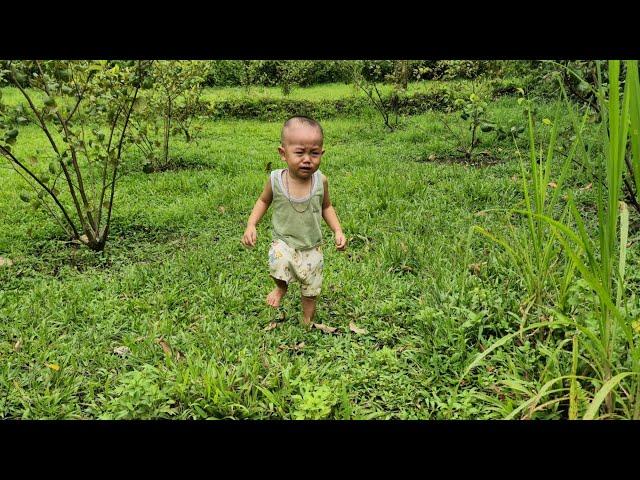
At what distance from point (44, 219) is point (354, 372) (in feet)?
11.5

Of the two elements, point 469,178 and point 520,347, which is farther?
point 469,178

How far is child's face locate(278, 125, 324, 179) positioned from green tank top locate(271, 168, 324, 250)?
160 millimetres

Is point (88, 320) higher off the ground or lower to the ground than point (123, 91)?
lower

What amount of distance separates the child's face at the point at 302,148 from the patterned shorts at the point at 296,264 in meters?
0.45

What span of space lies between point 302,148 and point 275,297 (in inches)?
38.6

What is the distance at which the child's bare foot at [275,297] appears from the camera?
306 cm

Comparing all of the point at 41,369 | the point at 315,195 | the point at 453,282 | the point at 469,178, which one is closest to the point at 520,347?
the point at 453,282

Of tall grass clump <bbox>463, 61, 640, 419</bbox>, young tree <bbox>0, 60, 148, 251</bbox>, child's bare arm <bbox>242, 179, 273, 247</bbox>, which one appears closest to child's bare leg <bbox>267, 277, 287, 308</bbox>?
child's bare arm <bbox>242, 179, 273, 247</bbox>

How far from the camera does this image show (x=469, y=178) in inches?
209

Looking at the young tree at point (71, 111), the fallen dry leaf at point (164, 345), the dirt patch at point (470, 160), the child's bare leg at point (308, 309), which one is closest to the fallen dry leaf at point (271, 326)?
the child's bare leg at point (308, 309)

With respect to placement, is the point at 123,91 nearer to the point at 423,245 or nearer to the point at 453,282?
the point at 423,245

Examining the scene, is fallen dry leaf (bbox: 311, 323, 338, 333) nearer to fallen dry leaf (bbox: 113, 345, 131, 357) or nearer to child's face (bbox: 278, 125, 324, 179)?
child's face (bbox: 278, 125, 324, 179)

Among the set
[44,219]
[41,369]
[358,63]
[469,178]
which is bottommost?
[41,369]

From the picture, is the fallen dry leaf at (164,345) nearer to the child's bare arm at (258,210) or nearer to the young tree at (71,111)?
the child's bare arm at (258,210)
